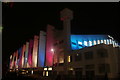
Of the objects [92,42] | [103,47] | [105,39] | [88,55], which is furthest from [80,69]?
[105,39]

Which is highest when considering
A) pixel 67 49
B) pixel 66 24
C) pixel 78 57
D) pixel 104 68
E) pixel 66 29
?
pixel 66 24

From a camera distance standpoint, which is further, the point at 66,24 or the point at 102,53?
the point at 66,24

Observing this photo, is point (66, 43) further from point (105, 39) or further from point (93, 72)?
point (105, 39)

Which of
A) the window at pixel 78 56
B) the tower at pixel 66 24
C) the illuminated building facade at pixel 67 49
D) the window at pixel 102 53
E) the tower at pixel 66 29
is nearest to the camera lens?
the window at pixel 102 53

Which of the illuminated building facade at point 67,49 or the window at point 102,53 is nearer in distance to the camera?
the window at point 102,53

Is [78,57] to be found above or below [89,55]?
below

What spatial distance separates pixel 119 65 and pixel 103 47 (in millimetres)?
5597

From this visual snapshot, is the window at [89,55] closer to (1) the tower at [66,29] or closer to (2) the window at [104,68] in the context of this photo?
(2) the window at [104,68]

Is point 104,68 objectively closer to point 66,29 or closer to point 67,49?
point 67,49

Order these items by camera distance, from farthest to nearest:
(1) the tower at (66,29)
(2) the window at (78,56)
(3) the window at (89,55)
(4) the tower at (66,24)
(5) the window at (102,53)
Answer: (4) the tower at (66,24) < (1) the tower at (66,29) < (2) the window at (78,56) < (3) the window at (89,55) < (5) the window at (102,53)

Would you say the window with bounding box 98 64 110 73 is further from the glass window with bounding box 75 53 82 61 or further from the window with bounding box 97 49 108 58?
the glass window with bounding box 75 53 82 61

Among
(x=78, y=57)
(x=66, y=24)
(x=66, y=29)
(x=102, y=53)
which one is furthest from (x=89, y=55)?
(x=66, y=24)

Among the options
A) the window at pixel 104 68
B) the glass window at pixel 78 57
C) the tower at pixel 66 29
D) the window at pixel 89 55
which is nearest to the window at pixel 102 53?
the window at pixel 104 68

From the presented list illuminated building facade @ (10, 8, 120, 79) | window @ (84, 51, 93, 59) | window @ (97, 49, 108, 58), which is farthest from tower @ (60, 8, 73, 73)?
window @ (97, 49, 108, 58)
